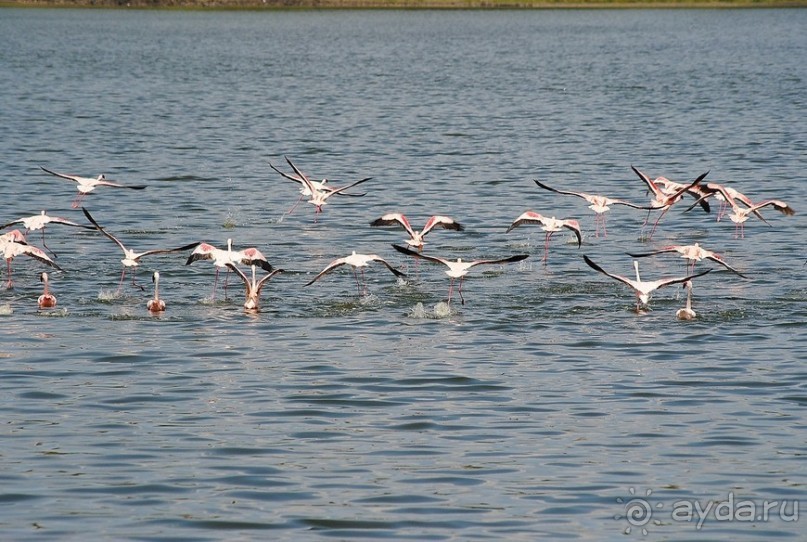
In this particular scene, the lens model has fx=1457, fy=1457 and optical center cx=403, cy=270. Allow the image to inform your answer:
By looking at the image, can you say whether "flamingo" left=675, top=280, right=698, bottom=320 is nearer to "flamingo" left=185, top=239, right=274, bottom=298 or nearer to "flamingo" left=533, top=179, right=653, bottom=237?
"flamingo" left=533, top=179, right=653, bottom=237

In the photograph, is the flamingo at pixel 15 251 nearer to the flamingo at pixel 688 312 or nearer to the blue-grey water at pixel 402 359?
the blue-grey water at pixel 402 359

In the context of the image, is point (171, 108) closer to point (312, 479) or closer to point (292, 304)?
point (292, 304)

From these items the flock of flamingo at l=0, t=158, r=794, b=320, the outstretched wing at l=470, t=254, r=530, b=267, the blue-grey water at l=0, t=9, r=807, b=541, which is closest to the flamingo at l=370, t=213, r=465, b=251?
the flock of flamingo at l=0, t=158, r=794, b=320

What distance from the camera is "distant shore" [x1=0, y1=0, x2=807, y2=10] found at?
504 ft

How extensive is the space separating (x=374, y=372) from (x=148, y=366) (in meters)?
2.66

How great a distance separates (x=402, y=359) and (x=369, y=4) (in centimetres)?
14297

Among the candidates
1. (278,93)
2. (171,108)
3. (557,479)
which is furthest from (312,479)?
Answer: (278,93)

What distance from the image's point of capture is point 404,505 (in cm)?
1257

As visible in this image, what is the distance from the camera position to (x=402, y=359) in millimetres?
17344

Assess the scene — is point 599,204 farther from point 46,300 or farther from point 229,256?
point 46,300

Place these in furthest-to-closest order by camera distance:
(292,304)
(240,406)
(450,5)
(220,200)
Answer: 1. (450,5)
2. (220,200)
3. (292,304)
4. (240,406)

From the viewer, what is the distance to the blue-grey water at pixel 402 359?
12648 millimetres

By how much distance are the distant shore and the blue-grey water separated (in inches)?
4387

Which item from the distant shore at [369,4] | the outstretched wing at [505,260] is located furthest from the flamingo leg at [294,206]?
the distant shore at [369,4]
